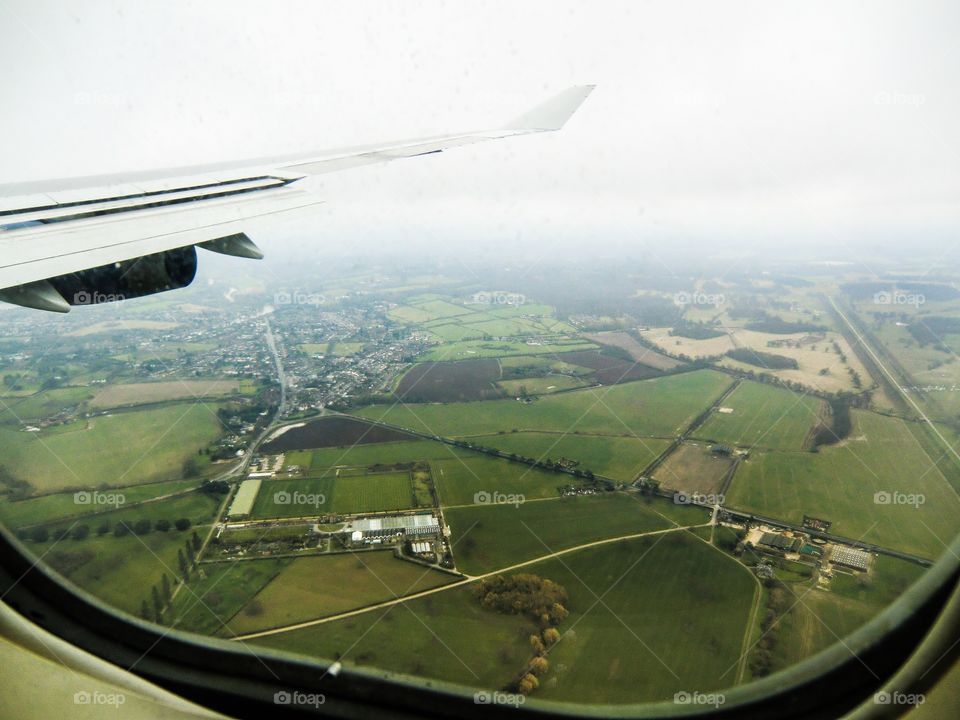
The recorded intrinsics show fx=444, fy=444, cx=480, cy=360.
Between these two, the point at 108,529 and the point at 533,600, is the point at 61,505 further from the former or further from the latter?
the point at 533,600

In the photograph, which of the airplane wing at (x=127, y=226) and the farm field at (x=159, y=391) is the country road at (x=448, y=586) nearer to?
the airplane wing at (x=127, y=226)

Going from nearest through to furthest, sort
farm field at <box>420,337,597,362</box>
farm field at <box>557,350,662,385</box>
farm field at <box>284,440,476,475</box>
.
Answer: farm field at <box>284,440,476,475</box> → farm field at <box>557,350,662,385</box> → farm field at <box>420,337,597,362</box>

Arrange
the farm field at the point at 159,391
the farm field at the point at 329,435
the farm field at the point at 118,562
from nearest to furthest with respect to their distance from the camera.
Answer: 1. the farm field at the point at 118,562
2. the farm field at the point at 329,435
3. the farm field at the point at 159,391

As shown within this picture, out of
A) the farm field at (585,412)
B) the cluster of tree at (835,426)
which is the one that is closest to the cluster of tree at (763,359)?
the farm field at (585,412)

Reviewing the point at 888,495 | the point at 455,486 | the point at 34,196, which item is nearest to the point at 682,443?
the point at 888,495

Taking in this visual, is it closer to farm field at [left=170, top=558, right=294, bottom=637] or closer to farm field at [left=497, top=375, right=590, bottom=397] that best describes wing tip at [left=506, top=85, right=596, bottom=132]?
farm field at [left=170, top=558, right=294, bottom=637]

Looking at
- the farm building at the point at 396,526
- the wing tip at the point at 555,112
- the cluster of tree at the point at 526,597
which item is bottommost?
the farm building at the point at 396,526

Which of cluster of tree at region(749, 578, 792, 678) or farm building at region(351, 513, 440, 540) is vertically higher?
cluster of tree at region(749, 578, 792, 678)

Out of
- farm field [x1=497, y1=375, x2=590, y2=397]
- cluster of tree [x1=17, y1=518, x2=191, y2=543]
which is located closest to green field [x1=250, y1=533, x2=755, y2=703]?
cluster of tree [x1=17, y1=518, x2=191, y2=543]
